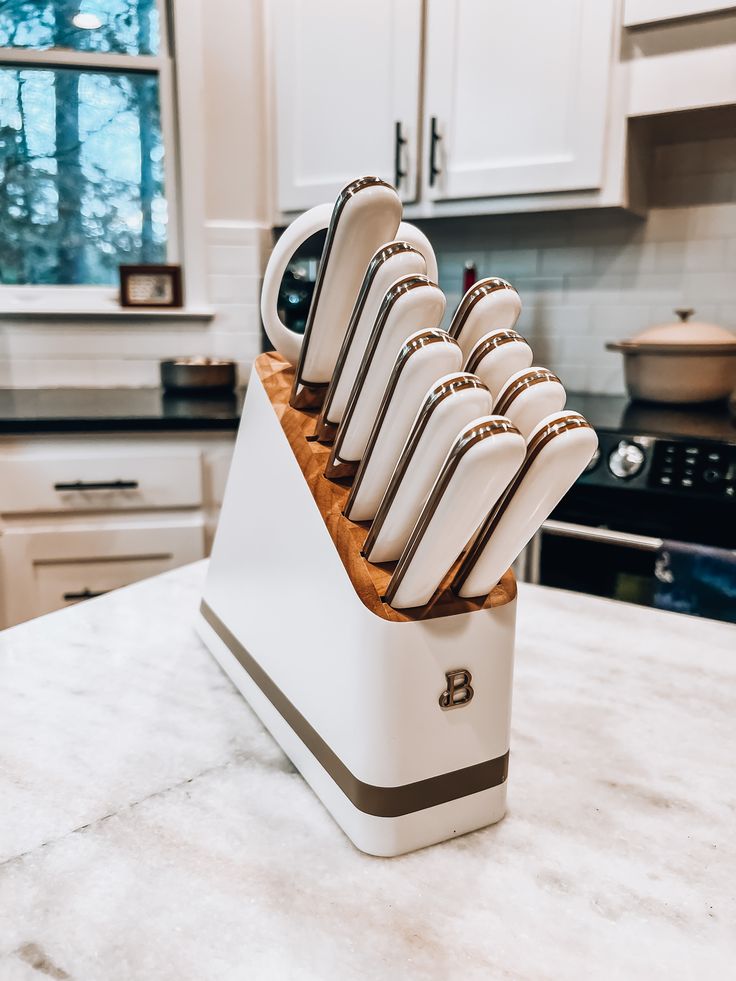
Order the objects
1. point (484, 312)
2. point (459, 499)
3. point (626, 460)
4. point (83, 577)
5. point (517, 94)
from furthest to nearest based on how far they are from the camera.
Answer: point (83, 577)
point (517, 94)
point (626, 460)
point (484, 312)
point (459, 499)

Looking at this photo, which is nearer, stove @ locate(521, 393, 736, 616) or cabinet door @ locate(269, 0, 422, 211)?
stove @ locate(521, 393, 736, 616)

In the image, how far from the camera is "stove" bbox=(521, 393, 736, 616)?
1469 millimetres

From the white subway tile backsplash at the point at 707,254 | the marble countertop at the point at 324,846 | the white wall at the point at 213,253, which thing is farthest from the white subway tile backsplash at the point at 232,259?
the marble countertop at the point at 324,846

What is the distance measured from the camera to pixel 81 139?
2295 mm

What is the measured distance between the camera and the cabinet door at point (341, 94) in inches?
76.9

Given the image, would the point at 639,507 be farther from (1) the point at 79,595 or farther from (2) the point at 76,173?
(2) the point at 76,173

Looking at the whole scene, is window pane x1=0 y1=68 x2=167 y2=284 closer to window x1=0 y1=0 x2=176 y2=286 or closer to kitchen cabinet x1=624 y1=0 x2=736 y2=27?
window x1=0 y1=0 x2=176 y2=286

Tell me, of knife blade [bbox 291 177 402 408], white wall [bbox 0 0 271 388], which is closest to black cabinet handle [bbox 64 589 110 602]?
white wall [bbox 0 0 271 388]

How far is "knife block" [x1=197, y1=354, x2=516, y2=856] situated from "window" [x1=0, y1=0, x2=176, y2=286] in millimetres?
2107

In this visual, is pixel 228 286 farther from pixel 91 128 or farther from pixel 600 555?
pixel 600 555

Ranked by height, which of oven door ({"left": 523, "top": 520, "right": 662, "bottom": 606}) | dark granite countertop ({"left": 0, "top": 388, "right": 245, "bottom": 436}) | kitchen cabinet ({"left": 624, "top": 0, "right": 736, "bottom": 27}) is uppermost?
kitchen cabinet ({"left": 624, "top": 0, "right": 736, "bottom": 27})

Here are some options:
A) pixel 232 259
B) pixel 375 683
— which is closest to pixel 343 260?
pixel 375 683

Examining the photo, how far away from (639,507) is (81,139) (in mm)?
1967

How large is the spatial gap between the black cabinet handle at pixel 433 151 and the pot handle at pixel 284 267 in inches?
61.0
